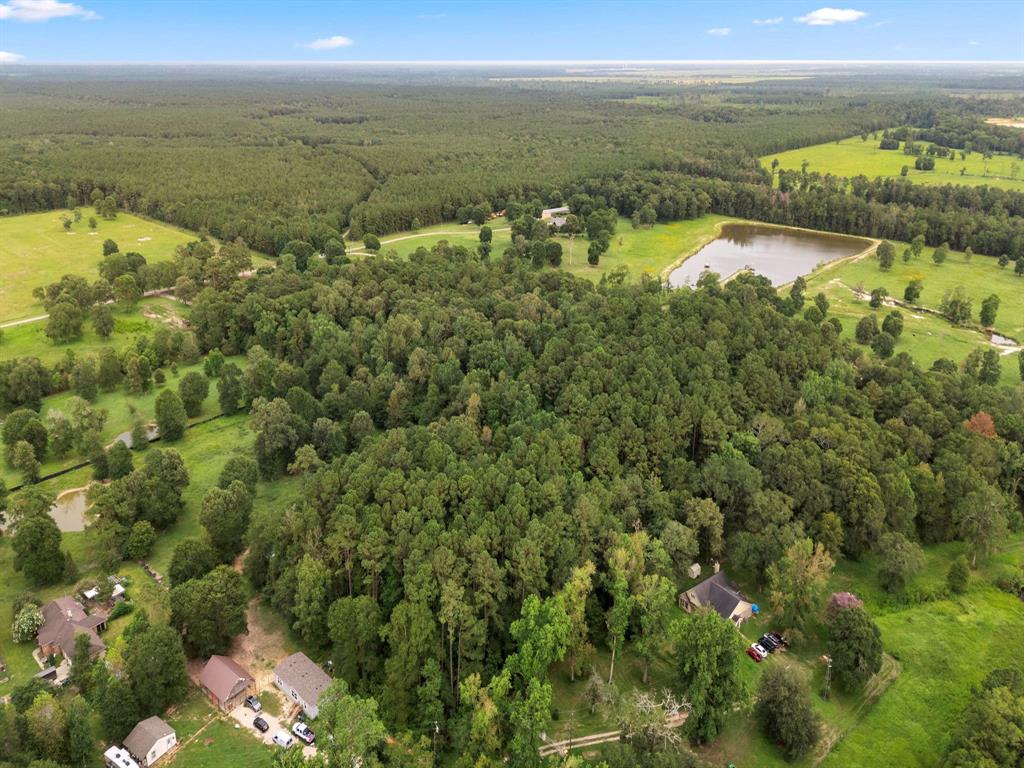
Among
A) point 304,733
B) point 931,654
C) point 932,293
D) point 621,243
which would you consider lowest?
point 931,654

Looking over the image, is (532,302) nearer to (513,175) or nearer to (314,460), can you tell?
(314,460)

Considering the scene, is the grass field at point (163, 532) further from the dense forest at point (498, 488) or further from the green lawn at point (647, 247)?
the green lawn at point (647, 247)

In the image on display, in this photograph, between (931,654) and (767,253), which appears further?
(767,253)

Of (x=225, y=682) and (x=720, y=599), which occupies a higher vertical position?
(x=720, y=599)

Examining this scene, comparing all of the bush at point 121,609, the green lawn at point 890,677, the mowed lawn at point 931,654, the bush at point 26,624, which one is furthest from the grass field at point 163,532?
the mowed lawn at point 931,654

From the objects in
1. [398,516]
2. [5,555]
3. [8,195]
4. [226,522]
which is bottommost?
[5,555]

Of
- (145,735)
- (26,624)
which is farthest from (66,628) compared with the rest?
(145,735)

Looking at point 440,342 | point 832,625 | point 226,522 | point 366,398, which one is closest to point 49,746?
point 226,522

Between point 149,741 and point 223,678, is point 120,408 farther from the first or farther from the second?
point 149,741
